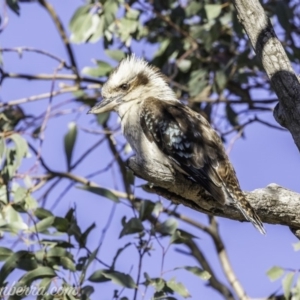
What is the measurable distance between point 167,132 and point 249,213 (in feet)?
2.50

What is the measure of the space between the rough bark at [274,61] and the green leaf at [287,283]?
1.08 m

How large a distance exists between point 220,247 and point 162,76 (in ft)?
4.46

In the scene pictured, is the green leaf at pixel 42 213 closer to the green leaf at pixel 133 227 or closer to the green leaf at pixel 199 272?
the green leaf at pixel 133 227

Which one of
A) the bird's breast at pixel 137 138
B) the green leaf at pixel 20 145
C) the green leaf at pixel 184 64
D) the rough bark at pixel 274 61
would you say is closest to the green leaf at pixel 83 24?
the green leaf at pixel 184 64

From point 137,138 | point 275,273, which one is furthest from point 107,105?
point 275,273

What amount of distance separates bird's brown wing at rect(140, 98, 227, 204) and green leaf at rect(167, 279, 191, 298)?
64 cm

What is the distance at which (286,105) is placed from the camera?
12.5ft

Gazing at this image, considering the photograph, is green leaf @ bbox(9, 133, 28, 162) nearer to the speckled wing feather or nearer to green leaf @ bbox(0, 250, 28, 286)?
green leaf @ bbox(0, 250, 28, 286)

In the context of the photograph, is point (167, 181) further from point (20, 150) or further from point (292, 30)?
point (292, 30)

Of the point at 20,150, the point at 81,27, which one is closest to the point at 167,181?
the point at 20,150

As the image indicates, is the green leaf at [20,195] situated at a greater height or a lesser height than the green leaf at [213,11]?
lesser

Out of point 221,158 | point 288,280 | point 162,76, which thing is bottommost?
point 288,280

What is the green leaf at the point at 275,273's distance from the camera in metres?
4.74

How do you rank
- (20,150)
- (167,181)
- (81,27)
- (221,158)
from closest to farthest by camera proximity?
(167,181)
(221,158)
(20,150)
(81,27)
